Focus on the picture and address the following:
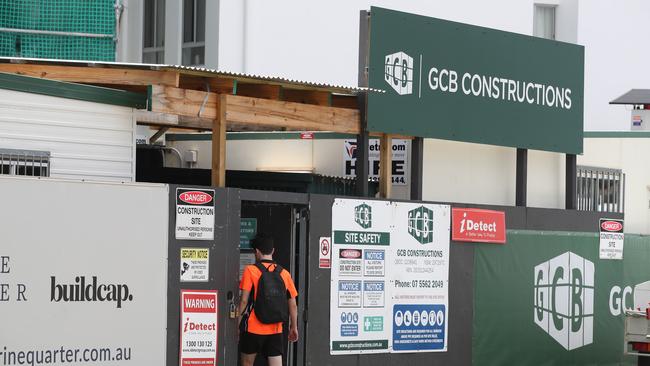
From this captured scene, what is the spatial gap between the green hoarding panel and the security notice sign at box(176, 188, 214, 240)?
190 inches

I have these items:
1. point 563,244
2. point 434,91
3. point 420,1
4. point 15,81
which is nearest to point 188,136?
point 434,91

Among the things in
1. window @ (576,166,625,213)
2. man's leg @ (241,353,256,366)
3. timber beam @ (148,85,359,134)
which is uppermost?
timber beam @ (148,85,359,134)

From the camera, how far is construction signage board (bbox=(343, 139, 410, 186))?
752 inches

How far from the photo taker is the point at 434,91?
16.8 m

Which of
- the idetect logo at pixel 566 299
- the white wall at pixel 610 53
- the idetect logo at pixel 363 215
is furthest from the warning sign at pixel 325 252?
the white wall at pixel 610 53

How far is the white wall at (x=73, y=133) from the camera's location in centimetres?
1277

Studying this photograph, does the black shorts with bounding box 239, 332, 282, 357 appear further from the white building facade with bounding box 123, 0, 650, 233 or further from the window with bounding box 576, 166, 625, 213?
the window with bounding box 576, 166, 625, 213

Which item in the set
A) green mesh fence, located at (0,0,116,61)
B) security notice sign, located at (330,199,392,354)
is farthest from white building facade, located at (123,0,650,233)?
security notice sign, located at (330,199,392,354)

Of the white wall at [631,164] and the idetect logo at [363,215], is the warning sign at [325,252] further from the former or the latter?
the white wall at [631,164]

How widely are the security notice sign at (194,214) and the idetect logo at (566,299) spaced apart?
614cm

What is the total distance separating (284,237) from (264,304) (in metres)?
1.84

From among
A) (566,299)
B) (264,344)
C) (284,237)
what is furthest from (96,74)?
(566,299)

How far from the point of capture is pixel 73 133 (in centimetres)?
1336

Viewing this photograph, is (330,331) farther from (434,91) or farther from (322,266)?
(434,91)
